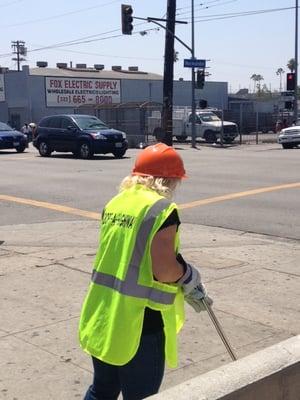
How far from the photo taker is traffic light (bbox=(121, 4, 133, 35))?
1014 inches

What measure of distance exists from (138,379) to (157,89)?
60.0 metres

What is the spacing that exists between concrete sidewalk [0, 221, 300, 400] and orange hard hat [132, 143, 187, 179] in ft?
5.39

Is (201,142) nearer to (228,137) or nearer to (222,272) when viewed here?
(228,137)

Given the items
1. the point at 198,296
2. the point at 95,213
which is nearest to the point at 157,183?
the point at 198,296

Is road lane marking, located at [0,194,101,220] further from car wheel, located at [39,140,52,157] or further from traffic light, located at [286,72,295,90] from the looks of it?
traffic light, located at [286,72,295,90]

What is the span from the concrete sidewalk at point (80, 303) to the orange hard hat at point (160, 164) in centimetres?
164

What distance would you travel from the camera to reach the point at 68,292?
239 inches

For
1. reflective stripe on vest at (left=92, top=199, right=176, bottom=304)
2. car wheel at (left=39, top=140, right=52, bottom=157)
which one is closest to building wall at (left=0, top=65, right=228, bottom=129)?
car wheel at (left=39, top=140, right=52, bottom=157)

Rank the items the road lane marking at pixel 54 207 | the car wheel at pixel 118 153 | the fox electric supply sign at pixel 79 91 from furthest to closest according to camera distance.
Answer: the fox electric supply sign at pixel 79 91, the car wheel at pixel 118 153, the road lane marking at pixel 54 207

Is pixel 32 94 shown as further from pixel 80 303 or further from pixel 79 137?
pixel 80 303

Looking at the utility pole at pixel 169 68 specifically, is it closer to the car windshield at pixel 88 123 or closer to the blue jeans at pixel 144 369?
the car windshield at pixel 88 123

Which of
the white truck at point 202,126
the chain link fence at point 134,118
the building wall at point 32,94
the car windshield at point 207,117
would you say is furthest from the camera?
the building wall at point 32,94

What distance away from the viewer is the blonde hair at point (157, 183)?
2.90 meters

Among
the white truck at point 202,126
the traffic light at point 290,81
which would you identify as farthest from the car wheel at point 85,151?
the traffic light at point 290,81
